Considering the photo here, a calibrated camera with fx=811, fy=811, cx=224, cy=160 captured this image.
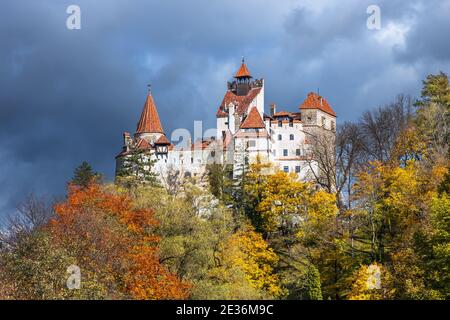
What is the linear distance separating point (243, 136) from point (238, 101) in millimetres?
7423

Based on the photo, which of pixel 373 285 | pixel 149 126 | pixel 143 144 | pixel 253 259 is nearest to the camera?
pixel 373 285

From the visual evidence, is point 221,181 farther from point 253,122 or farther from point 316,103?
point 316,103

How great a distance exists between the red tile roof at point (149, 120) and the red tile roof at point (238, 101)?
699cm

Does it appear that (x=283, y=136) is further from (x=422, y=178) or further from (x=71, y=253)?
(x=71, y=253)

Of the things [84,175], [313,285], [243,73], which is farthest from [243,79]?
[313,285]

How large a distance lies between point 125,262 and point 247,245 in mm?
16204

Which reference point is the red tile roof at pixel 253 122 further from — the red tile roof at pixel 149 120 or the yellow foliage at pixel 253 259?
the yellow foliage at pixel 253 259

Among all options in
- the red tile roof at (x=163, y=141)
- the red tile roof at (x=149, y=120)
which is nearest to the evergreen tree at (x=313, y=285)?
the red tile roof at (x=163, y=141)

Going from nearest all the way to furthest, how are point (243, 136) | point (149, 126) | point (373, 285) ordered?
point (373, 285)
point (243, 136)
point (149, 126)

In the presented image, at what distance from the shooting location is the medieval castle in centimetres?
8331

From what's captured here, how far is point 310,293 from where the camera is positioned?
4625 centimetres

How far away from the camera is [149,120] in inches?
3583
